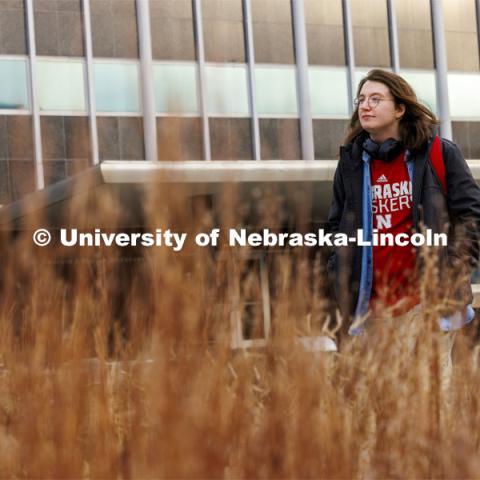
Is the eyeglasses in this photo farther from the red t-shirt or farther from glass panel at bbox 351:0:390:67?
glass panel at bbox 351:0:390:67

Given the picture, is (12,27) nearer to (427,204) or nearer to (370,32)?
(370,32)

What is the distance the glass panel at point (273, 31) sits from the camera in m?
23.1

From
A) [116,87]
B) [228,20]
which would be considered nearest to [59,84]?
[116,87]

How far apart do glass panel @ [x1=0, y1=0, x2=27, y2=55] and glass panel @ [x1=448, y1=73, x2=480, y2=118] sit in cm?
830

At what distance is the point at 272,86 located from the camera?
920 inches

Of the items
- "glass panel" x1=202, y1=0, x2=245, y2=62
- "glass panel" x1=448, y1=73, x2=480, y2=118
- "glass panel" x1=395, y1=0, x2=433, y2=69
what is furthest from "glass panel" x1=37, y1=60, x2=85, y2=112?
"glass panel" x1=448, y1=73, x2=480, y2=118

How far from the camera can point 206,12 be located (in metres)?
22.7

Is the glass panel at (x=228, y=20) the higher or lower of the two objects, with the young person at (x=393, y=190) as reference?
higher

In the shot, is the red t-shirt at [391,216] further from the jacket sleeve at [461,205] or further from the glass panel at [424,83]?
the glass panel at [424,83]

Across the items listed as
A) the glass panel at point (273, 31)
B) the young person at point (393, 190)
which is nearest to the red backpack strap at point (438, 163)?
the young person at point (393, 190)

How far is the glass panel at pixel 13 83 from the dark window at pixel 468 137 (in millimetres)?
8350

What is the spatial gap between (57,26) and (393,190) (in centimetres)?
1812

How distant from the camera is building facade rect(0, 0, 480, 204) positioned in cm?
2164

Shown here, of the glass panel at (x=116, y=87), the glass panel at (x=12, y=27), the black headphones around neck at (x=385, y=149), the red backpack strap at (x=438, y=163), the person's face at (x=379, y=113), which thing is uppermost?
the glass panel at (x=12, y=27)
